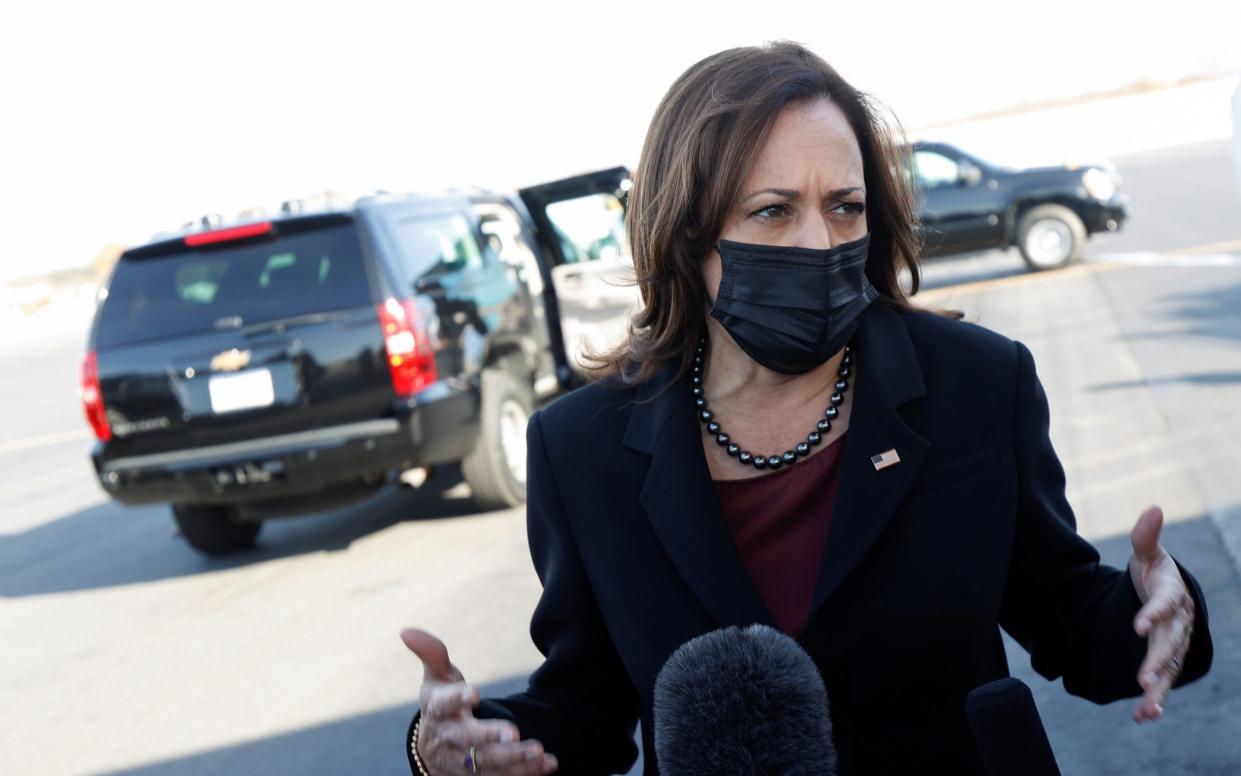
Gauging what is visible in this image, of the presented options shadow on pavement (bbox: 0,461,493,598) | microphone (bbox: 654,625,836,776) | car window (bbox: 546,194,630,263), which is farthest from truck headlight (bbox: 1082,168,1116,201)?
microphone (bbox: 654,625,836,776)

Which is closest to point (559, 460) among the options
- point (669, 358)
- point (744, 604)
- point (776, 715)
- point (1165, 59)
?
point (669, 358)

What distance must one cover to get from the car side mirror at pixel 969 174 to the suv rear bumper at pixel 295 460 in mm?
11227

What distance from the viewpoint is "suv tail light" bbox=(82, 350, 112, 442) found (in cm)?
833

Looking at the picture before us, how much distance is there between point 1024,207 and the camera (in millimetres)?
17766

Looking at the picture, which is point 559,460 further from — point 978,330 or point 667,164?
point 978,330

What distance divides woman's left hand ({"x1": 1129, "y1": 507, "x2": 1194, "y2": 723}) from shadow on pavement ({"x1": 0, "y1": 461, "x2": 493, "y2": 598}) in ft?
24.2

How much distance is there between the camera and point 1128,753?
444 cm

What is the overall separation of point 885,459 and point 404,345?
622 centimetres

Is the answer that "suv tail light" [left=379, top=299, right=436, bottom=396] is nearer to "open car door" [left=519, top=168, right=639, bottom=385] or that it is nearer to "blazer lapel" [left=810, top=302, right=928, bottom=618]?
"open car door" [left=519, top=168, right=639, bottom=385]

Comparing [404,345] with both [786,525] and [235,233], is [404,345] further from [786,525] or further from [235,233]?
[786,525]

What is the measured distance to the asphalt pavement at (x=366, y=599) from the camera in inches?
209

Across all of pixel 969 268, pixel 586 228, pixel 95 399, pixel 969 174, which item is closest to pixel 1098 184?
pixel 969 174

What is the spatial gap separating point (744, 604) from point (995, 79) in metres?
101

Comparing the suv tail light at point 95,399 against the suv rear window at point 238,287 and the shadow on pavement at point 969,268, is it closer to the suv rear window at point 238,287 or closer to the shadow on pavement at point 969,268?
the suv rear window at point 238,287
